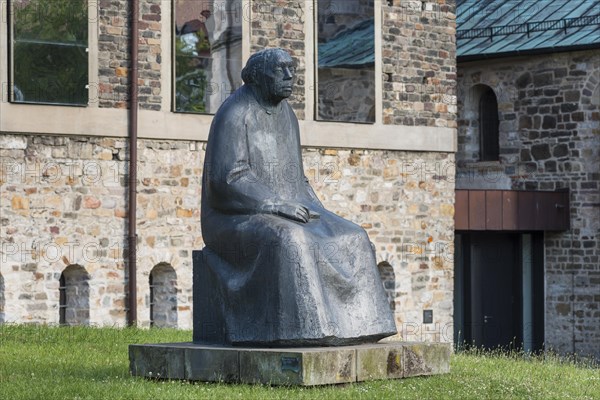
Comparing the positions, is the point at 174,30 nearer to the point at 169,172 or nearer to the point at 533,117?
the point at 169,172

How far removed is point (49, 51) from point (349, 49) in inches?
194

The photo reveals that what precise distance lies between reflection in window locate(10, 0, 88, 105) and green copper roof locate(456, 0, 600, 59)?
32.2 feet

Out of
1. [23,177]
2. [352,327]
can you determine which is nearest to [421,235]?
[23,177]

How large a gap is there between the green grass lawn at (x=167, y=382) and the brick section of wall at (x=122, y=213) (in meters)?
3.04

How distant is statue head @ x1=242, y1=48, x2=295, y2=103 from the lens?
38.6ft

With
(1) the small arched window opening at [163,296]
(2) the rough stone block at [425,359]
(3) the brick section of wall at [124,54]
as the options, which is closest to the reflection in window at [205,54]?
(3) the brick section of wall at [124,54]

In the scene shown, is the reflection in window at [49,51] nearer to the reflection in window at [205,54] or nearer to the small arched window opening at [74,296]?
the reflection in window at [205,54]

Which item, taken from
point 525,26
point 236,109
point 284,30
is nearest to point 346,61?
point 284,30

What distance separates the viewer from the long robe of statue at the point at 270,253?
36.2 feet

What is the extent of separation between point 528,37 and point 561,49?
111 cm

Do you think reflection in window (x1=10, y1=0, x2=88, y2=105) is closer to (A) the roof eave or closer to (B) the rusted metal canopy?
(B) the rusted metal canopy

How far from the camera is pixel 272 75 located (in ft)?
38.6

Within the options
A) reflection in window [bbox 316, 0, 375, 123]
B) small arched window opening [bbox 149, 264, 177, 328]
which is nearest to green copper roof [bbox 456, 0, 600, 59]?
reflection in window [bbox 316, 0, 375, 123]

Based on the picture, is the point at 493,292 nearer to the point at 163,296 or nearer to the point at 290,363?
the point at 163,296
